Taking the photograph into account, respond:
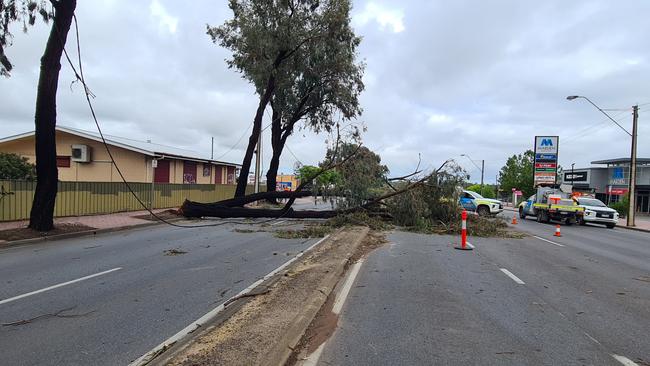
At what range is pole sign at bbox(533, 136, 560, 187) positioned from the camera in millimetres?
43812

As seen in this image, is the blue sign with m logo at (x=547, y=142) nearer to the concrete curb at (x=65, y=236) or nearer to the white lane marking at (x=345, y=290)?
the concrete curb at (x=65, y=236)

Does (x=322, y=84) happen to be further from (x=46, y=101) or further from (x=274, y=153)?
(x=46, y=101)

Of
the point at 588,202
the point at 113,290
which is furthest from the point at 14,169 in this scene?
the point at 588,202

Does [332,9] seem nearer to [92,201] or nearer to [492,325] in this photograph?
[92,201]

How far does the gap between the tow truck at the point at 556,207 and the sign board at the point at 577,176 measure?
33083mm

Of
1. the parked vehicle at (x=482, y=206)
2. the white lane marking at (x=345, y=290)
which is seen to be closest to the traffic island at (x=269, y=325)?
the white lane marking at (x=345, y=290)

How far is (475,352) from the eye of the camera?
17.1 feet

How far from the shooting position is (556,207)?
91.8ft

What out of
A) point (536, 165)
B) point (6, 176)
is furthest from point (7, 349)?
point (536, 165)

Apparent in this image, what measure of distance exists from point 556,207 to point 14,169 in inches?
1121

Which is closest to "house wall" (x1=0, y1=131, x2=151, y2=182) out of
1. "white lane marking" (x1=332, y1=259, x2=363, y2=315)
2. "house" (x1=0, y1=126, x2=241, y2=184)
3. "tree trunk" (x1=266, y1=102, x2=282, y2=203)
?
"house" (x1=0, y1=126, x2=241, y2=184)

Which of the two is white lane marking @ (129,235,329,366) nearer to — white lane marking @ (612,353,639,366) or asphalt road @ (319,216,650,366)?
asphalt road @ (319,216,650,366)

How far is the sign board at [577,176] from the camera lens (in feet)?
195

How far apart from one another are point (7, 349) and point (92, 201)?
19.2 meters
